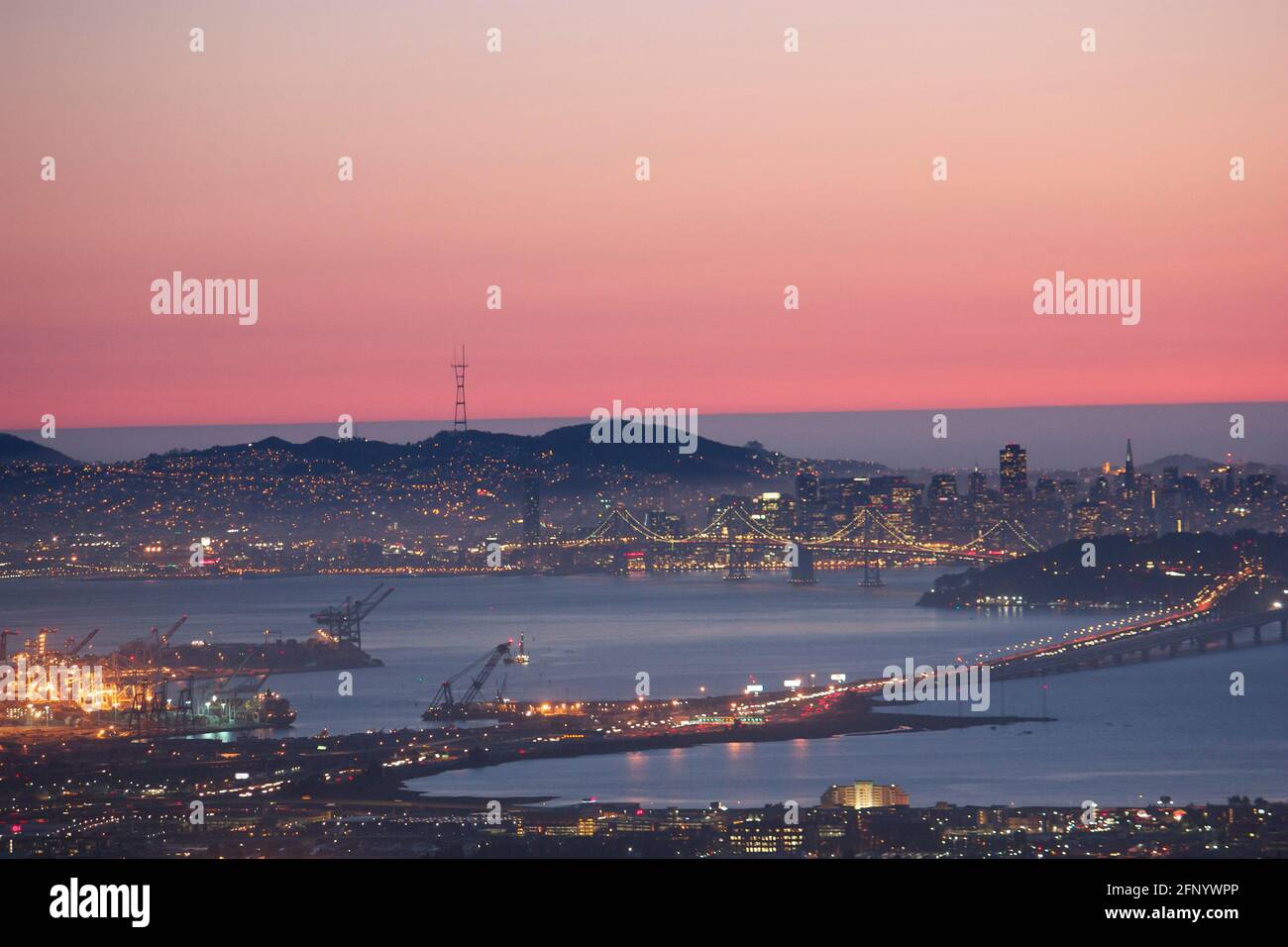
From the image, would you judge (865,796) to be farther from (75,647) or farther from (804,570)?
(804,570)

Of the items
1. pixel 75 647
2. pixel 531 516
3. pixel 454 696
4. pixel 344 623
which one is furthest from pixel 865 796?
pixel 531 516

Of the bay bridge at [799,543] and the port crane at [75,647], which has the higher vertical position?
the bay bridge at [799,543]

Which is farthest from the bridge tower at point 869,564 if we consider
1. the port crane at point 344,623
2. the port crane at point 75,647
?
the port crane at point 75,647

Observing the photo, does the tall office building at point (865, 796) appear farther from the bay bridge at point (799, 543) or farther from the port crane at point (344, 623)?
the bay bridge at point (799, 543)

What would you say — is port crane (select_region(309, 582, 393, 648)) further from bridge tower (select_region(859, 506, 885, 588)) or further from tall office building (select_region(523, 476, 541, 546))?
tall office building (select_region(523, 476, 541, 546))

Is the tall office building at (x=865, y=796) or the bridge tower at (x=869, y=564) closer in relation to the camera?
the tall office building at (x=865, y=796)

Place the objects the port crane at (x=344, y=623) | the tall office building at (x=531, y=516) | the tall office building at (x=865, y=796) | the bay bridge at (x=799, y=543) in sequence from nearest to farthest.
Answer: the tall office building at (x=865, y=796) < the port crane at (x=344, y=623) < the bay bridge at (x=799, y=543) < the tall office building at (x=531, y=516)

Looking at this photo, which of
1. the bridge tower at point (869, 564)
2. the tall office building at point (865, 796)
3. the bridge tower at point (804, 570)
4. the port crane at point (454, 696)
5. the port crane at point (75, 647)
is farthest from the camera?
the bridge tower at point (804, 570)

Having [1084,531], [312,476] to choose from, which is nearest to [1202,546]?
[1084,531]
